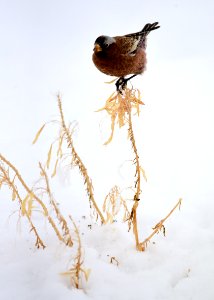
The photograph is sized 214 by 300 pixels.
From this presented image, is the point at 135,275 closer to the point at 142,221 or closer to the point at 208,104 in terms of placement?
the point at 142,221

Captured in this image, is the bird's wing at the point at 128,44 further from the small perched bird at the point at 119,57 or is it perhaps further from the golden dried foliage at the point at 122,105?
the golden dried foliage at the point at 122,105

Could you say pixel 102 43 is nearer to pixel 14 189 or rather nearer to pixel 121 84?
pixel 121 84

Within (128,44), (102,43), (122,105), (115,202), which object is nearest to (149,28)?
(128,44)

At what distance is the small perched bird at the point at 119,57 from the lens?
1662mm

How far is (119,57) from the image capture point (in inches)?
65.9

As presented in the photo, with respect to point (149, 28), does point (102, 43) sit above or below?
below

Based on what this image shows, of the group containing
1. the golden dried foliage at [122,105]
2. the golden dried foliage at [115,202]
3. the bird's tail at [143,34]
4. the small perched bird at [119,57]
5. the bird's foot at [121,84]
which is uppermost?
the bird's tail at [143,34]

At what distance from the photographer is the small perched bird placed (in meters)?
1.66

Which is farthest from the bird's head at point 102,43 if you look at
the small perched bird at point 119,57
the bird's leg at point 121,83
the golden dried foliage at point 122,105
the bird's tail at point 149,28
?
the bird's tail at point 149,28

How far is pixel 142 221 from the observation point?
72.4 inches

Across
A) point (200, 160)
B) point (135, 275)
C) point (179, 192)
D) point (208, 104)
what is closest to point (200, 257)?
point (135, 275)

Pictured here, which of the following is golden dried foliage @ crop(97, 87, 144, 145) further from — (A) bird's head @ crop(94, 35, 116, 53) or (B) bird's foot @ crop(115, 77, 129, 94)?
(A) bird's head @ crop(94, 35, 116, 53)

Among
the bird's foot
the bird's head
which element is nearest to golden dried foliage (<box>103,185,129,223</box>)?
the bird's foot

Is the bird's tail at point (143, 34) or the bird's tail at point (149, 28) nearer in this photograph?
the bird's tail at point (143, 34)
